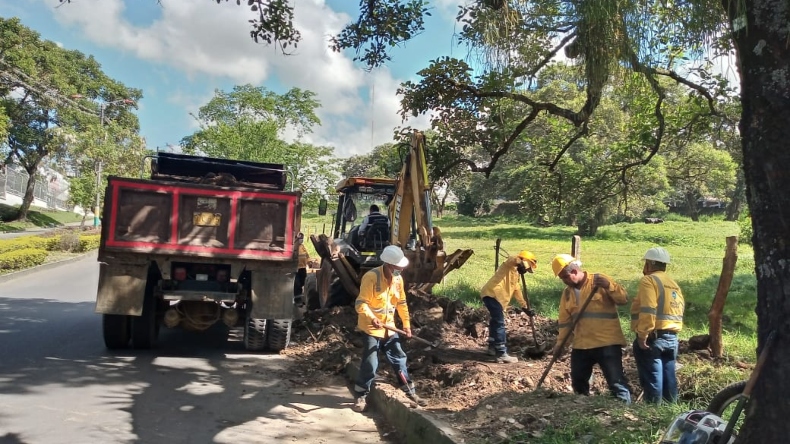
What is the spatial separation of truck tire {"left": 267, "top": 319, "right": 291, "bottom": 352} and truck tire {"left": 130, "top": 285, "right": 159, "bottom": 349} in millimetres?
1539

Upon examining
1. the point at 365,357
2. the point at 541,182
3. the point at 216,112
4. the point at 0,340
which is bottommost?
the point at 0,340

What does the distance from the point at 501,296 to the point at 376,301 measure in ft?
6.74

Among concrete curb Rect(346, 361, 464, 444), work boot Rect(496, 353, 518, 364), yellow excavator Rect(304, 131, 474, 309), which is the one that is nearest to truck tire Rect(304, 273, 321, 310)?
yellow excavator Rect(304, 131, 474, 309)

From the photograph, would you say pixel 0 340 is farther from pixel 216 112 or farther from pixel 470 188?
pixel 470 188

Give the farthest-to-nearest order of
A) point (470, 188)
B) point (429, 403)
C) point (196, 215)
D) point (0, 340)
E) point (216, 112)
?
point (470, 188) < point (216, 112) < point (0, 340) < point (196, 215) < point (429, 403)

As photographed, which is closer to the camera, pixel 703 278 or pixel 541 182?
pixel 541 182

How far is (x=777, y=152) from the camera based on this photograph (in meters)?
2.74

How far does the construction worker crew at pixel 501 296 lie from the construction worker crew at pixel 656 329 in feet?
7.16

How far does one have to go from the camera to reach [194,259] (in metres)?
7.79

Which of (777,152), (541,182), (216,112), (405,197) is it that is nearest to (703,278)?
(541,182)

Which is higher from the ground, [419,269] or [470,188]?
[470,188]

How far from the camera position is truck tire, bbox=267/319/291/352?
8.40 metres

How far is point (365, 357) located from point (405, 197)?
3636mm

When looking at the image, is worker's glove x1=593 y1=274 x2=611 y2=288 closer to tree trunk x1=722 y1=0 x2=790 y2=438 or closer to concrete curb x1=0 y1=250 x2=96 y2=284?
tree trunk x1=722 y1=0 x2=790 y2=438
